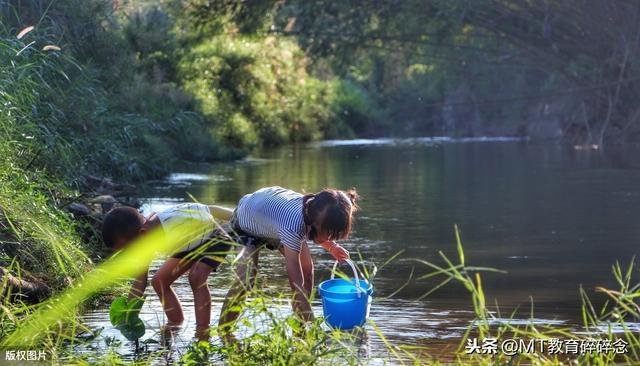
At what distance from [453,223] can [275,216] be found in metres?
6.83

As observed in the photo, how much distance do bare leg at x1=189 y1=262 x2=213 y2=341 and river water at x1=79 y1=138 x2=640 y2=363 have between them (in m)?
0.13

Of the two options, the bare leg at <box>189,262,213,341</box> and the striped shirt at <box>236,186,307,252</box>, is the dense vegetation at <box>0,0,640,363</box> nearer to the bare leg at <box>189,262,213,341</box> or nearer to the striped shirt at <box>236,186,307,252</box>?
the bare leg at <box>189,262,213,341</box>

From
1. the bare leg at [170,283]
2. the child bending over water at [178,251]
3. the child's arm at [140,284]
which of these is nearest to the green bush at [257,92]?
the bare leg at [170,283]

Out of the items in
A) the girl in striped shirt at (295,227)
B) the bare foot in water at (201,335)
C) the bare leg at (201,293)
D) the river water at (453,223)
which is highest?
the girl in striped shirt at (295,227)

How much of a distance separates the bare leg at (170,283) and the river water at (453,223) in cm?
10

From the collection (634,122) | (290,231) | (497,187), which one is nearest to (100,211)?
(290,231)

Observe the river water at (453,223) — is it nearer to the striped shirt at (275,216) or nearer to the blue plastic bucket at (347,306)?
the blue plastic bucket at (347,306)

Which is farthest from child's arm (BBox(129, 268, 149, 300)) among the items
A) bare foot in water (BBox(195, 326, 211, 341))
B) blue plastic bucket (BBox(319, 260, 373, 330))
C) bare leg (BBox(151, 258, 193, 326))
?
blue plastic bucket (BBox(319, 260, 373, 330))

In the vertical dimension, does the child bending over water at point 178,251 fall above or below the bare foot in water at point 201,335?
above

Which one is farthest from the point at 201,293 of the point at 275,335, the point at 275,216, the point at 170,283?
the point at 275,335

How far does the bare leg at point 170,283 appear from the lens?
6.75 meters

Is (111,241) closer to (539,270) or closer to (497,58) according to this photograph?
(539,270)

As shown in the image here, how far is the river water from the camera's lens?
7.39 m

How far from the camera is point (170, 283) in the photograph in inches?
268
